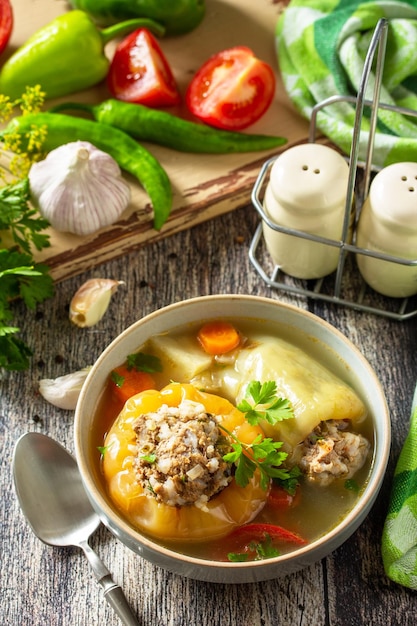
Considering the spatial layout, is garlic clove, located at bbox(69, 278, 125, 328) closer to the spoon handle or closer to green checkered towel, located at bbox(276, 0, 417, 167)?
the spoon handle

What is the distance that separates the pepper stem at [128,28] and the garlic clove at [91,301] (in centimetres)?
103

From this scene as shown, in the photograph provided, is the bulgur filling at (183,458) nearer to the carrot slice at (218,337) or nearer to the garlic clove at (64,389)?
the carrot slice at (218,337)

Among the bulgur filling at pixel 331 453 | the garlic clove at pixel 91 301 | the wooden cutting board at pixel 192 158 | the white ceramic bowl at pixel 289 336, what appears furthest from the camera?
the wooden cutting board at pixel 192 158

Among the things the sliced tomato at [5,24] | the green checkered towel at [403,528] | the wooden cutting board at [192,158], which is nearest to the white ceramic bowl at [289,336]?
the green checkered towel at [403,528]

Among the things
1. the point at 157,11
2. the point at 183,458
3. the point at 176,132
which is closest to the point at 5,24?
the point at 157,11

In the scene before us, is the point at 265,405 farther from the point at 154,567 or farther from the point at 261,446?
the point at 154,567

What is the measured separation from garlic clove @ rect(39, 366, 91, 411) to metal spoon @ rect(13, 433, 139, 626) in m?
0.15

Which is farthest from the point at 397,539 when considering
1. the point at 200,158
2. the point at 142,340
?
the point at 200,158

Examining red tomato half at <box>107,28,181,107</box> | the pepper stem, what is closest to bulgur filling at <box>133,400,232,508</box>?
red tomato half at <box>107,28,181,107</box>

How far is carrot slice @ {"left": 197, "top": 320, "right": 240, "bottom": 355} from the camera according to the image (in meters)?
2.12

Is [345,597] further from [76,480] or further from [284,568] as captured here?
[76,480]

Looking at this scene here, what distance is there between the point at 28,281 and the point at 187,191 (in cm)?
64

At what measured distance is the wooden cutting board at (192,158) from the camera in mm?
2545

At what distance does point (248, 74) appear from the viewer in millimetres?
2730
